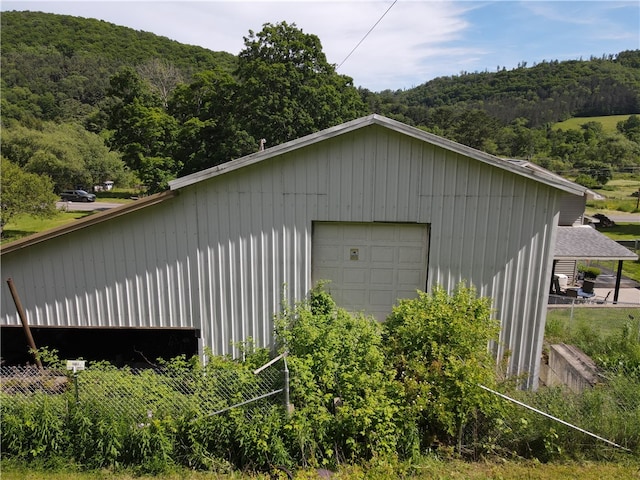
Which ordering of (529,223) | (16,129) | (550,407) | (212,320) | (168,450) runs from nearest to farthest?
1. (168,450)
2. (550,407)
3. (529,223)
4. (212,320)
5. (16,129)

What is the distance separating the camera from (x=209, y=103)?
33969mm

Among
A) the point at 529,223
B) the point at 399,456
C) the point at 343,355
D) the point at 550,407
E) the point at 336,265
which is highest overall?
the point at 529,223

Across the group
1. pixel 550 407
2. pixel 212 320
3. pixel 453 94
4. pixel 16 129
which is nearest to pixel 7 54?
pixel 16 129

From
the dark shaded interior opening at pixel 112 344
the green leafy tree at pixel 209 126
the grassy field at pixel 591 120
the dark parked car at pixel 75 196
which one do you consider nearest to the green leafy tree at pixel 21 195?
the green leafy tree at pixel 209 126

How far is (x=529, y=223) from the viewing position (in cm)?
689

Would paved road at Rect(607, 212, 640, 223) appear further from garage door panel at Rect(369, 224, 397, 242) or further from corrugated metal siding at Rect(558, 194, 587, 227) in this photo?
garage door panel at Rect(369, 224, 397, 242)

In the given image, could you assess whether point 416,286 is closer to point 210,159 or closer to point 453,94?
point 210,159

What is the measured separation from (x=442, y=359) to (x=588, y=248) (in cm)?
1289

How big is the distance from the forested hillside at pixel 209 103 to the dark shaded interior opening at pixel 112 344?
23.1m

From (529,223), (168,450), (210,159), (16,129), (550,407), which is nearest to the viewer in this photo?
(168,450)

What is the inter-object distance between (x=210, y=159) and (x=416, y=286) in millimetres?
27769

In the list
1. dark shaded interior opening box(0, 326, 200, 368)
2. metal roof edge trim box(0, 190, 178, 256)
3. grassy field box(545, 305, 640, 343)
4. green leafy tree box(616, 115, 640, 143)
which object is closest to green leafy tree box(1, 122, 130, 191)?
dark shaded interior opening box(0, 326, 200, 368)

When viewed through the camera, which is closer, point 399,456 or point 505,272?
point 399,456

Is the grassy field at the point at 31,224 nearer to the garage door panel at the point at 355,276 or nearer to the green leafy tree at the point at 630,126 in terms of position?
the garage door panel at the point at 355,276
